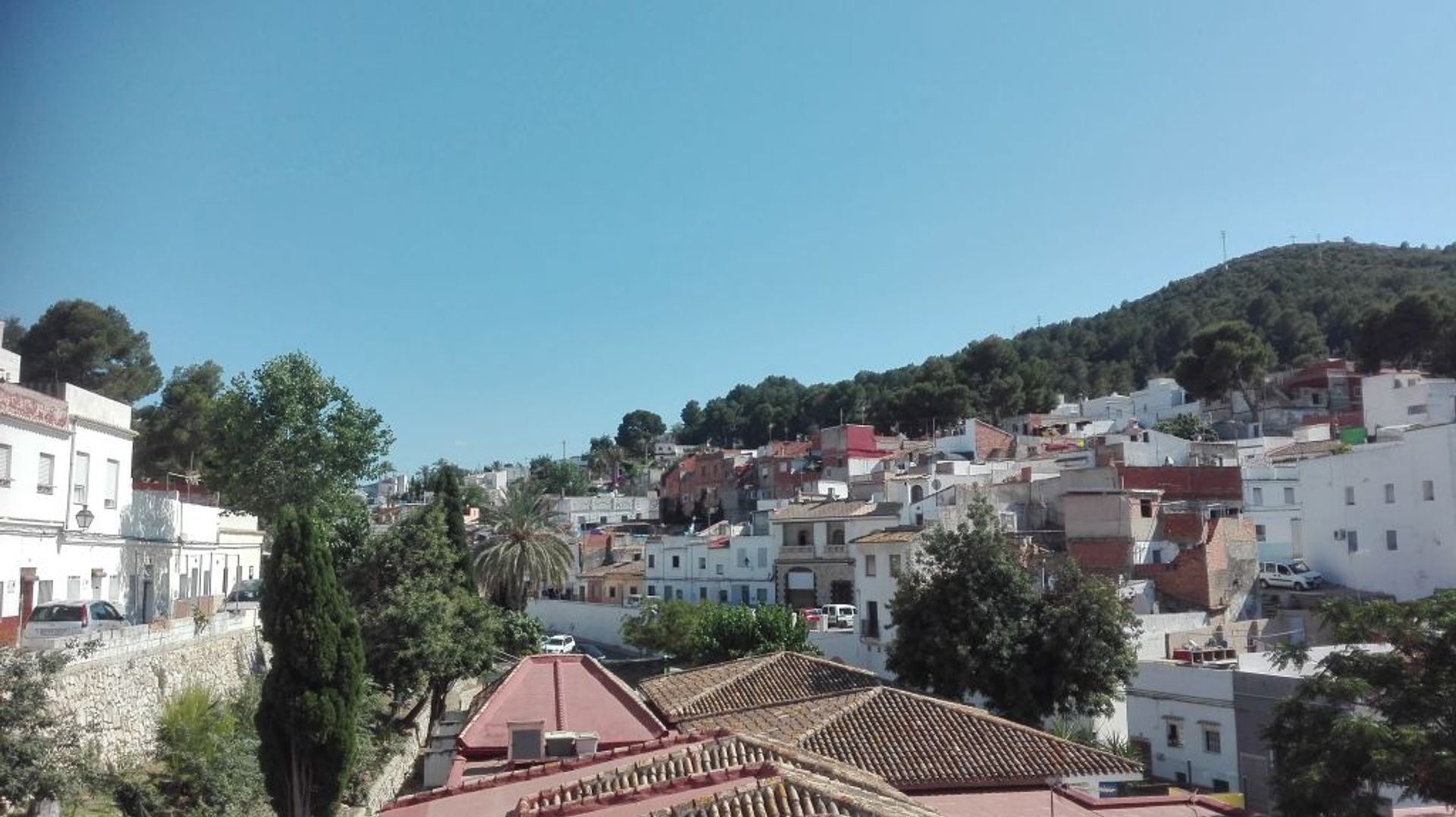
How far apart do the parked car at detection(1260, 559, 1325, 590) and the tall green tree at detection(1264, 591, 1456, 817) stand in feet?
81.7

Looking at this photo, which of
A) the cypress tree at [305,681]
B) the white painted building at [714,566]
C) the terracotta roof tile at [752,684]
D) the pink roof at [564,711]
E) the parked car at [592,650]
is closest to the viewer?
the cypress tree at [305,681]

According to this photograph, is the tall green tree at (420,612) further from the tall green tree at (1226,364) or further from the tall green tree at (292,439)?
the tall green tree at (1226,364)

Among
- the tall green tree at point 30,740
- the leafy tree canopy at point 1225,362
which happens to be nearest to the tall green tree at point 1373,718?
the tall green tree at point 30,740

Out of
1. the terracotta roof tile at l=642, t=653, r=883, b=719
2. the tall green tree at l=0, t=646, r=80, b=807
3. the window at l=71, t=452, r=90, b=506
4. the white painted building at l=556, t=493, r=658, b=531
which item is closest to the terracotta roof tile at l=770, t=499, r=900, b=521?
the terracotta roof tile at l=642, t=653, r=883, b=719

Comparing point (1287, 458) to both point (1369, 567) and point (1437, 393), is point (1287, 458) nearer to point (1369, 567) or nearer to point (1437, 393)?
point (1437, 393)

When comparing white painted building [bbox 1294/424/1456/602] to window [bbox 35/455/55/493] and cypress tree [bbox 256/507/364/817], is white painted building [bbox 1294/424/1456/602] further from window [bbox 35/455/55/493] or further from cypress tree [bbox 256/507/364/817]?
window [bbox 35/455/55/493]

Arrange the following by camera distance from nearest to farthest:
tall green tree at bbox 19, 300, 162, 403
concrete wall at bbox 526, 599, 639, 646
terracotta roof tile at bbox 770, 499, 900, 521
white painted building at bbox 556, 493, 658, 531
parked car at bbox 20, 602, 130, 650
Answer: parked car at bbox 20, 602, 130, 650 → tall green tree at bbox 19, 300, 162, 403 → terracotta roof tile at bbox 770, 499, 900, 521 → concrete wall at bbox 526, 599, 639, 646 → white painted building at bbox 556, 493, 658, 531

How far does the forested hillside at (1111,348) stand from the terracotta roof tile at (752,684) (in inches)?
2563

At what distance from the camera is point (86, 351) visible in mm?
45719

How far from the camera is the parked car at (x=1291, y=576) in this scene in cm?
3962

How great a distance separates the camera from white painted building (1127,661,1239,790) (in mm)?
26109

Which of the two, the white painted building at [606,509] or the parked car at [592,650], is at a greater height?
the white painted building at [606,509]

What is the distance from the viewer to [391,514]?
8162 cm

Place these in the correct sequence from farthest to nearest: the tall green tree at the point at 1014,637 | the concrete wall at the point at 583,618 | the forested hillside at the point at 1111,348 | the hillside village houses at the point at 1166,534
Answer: the forested hillside at the point at 1111,348, the concrete wall at the point at 583,618, the hillside village houses at the point at 1166,534, the tall green tree at the point at 1014,637
